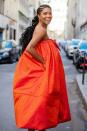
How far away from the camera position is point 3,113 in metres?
9.58

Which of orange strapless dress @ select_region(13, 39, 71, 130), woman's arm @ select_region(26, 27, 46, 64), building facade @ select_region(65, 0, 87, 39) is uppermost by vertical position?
woman's arm @ select_region(26, 27, 46, 64)

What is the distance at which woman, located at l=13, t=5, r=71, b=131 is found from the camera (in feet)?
19.4

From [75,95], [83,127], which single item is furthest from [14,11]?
[83,127]

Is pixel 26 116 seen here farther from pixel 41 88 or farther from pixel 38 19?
pixel 38 19

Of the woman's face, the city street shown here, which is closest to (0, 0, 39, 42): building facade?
the city street

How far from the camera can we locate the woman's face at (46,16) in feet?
19.9

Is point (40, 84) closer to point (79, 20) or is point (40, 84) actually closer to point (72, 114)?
point (72, 114)

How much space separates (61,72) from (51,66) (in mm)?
194

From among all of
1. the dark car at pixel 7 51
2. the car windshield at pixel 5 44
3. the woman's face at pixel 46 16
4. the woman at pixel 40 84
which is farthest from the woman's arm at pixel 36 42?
the car windshield at pixel 5 44

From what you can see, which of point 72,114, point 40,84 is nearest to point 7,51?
point 72,114

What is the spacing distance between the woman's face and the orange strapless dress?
0.83 ft

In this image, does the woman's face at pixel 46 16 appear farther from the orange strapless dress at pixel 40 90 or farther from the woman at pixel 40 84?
the orange strapless dress at pixel 40 90

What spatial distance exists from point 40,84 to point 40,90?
0.26 ft

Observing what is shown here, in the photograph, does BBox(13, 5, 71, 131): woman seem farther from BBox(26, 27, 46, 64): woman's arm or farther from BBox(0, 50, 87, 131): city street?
BBox(0, 50, 87, 131): city street
